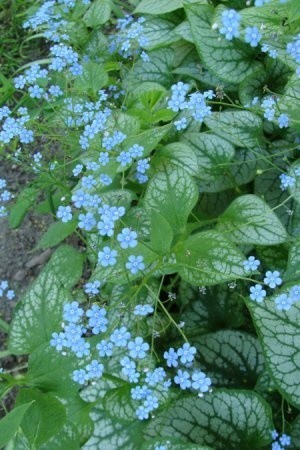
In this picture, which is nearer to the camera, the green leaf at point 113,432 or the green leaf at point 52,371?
the green leaf at point 52,371

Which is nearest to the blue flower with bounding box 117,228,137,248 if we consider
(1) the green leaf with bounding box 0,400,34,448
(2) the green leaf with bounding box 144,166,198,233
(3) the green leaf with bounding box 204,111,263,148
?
(2) the green leaf with bounding box 144,166,198,233

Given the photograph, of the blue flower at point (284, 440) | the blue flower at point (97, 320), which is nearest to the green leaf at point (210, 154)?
the blue flower at point (97, 320)

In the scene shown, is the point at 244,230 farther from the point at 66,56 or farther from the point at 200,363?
the point at 66,56

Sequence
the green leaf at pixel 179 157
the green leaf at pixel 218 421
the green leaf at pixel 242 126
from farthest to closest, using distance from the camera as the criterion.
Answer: the green leaf at pixel 242 126 < the green leaf at pixel 179 157 < the green leaf at pixel 218 421

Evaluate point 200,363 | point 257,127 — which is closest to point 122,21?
point 257,127

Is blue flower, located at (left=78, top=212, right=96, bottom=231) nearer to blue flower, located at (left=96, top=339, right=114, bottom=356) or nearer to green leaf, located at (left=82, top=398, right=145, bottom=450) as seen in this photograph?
blue flower, located at (left=96, top=339, right=114, bottom=356)

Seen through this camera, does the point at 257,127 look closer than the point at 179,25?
Yes

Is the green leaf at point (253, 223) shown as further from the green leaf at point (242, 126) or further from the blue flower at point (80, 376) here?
the blue flower at point (80, 376)

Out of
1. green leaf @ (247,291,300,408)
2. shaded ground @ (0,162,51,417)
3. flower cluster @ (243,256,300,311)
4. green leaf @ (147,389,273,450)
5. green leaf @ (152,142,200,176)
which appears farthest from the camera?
shaded ground @ (0,162,51,417)
